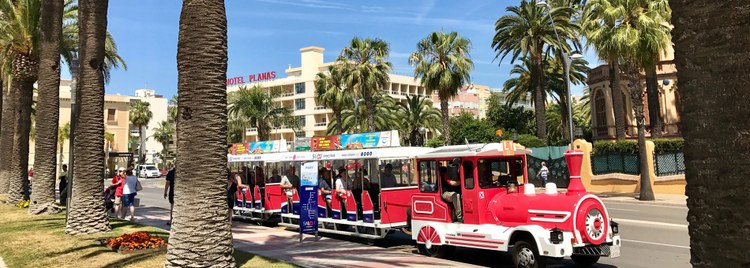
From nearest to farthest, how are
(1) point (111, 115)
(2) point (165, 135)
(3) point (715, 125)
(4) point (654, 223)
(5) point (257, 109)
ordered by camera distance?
(3) point (715, 125) → (4) point (654, 223) → (5) point (257, 109) → (1) point (111, 115) → (2) point (165, 135)

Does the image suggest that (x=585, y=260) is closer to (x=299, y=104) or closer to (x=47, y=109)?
(x=47, y=109)

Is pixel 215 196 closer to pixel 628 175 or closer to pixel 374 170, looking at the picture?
pixel 374 170

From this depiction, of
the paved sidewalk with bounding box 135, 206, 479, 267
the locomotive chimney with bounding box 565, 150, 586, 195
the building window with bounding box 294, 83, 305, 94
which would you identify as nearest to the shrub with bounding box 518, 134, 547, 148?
the paved sidewalk with bounding box 135, 206, 479, 267

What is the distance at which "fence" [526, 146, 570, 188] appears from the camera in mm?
32750

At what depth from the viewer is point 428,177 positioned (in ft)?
36.2

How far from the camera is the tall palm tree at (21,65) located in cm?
2034

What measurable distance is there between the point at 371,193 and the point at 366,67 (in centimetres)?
2701

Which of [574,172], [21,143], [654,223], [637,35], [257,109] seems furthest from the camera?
[257,109]

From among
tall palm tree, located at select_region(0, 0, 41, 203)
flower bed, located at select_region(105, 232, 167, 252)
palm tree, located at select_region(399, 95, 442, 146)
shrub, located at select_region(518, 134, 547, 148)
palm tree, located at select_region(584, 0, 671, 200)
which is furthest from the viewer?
palm tree, located at select_region(399, 95, 442, 146)

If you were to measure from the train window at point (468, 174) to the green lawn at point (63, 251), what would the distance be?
3679mm

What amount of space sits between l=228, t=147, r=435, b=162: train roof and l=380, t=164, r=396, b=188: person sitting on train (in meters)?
0.30

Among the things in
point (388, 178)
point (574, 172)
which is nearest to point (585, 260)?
point (574, 172)

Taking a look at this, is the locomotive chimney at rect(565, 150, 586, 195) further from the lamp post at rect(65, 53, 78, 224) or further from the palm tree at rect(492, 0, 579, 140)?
the palm tree at rect(492, 0, 579, 140)

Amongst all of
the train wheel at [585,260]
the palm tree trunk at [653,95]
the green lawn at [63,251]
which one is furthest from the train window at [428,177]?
the palm tree trunk at [653,95]
